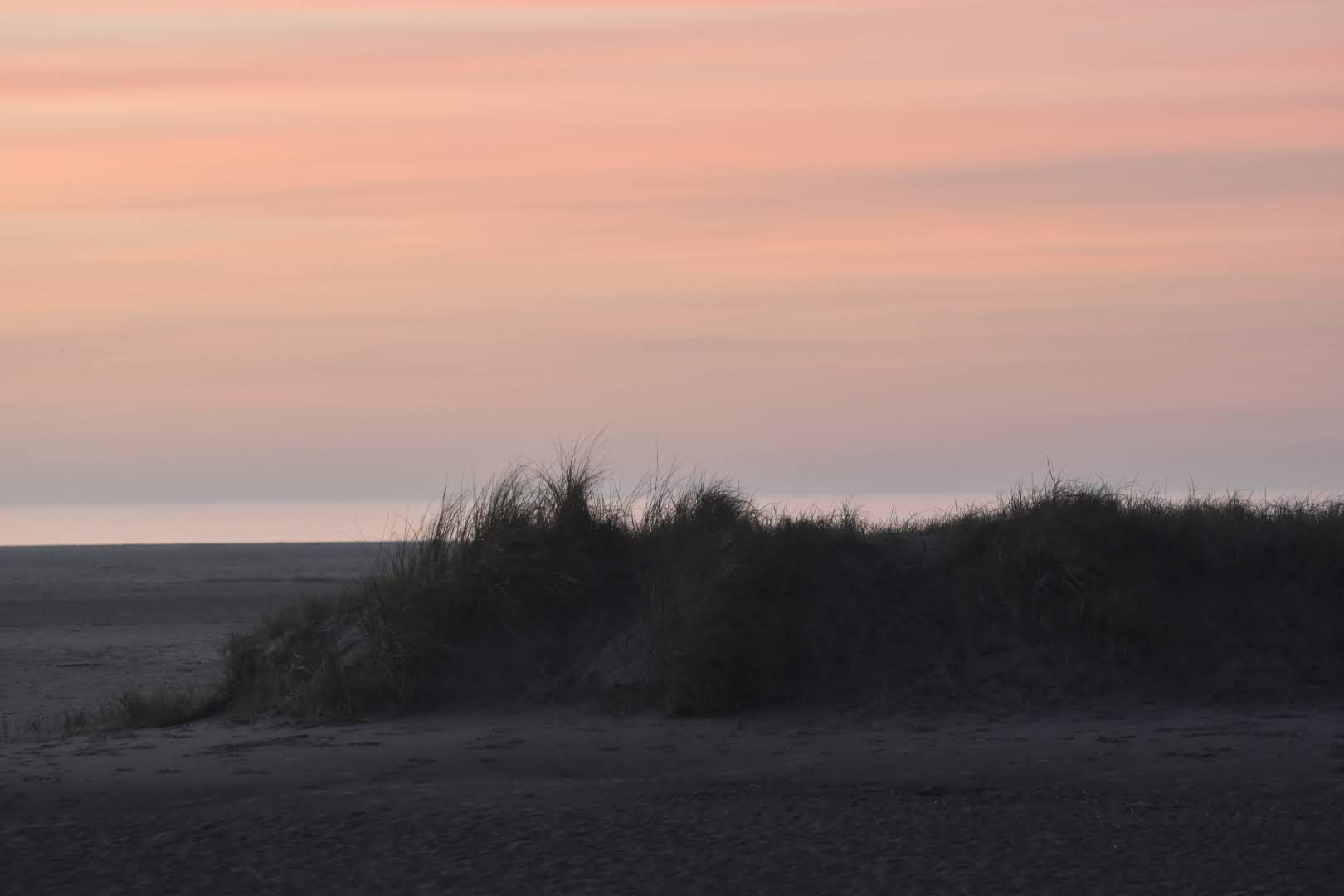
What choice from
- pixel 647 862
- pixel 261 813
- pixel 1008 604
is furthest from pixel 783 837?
pixel 1008 604

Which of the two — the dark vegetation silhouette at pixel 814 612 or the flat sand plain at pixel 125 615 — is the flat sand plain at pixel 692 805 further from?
the flat sand plain at pixel 125 615

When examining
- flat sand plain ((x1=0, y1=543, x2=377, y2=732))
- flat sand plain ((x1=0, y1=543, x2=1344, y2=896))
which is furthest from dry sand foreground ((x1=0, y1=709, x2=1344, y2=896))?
flat sand plain ((x1=0, y1=543, x2=377, y2=732))

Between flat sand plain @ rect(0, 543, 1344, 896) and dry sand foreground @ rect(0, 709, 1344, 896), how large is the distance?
24 mm

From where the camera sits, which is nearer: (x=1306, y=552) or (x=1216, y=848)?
(x=1216, y=848)

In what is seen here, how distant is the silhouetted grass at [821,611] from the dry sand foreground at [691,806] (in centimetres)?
54

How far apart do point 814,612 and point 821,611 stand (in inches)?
2.4

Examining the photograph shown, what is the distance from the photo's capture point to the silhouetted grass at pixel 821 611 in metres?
12.2

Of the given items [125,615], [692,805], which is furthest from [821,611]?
[125,615]

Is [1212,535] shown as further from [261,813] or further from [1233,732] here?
[261,813]

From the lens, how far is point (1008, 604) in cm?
1270

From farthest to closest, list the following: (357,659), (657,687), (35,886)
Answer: (357,659) → (657,687) → (35,886)

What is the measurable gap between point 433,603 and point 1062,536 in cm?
511

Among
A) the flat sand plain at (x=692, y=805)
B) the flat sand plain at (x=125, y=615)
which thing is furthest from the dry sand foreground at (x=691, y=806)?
the flat sand plain at (x=125, y=615)

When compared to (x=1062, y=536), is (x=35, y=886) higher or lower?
lower
